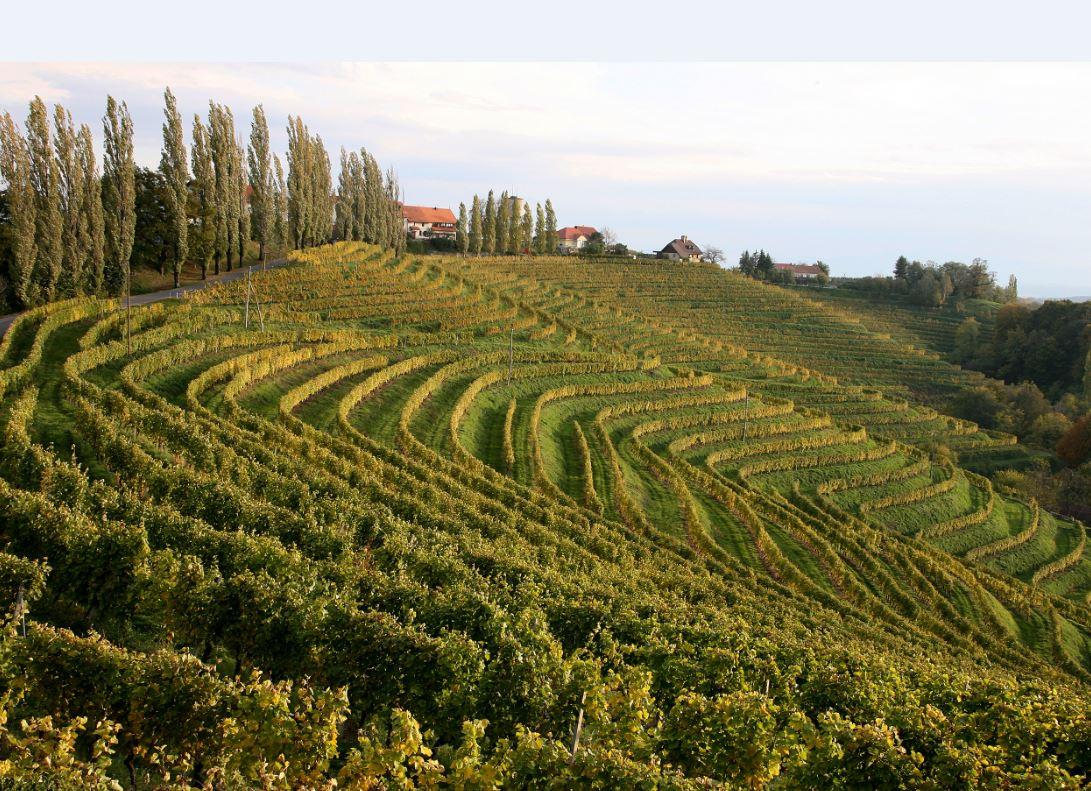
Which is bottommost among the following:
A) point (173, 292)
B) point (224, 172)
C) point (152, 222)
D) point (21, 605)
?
point (21, 605)

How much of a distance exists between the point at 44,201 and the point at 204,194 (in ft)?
56.3

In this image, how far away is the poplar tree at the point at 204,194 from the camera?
61438 mm

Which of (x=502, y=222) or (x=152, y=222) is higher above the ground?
(x=502, y=222)

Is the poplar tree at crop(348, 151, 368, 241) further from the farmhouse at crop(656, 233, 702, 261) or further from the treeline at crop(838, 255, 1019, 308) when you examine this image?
the treeline at crop(838, 255, 1019, 308)

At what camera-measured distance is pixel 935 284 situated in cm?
13300

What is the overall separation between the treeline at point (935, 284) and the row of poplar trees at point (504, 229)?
185 ft

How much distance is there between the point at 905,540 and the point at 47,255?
53.9 meters

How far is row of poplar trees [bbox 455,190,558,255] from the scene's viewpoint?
11675cm

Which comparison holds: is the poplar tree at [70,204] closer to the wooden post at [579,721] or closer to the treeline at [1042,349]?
the wooden post at [579,721]

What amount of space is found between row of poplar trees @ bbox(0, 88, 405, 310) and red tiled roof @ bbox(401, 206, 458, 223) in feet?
271

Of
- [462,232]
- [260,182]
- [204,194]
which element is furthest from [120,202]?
[462,232]

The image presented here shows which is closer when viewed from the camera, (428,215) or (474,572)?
(474,572)

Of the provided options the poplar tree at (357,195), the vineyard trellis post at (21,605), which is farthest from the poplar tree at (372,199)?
the vineyard trellis post at (21,605)

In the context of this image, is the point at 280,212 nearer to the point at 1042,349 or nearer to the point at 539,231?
the point at 539,231
